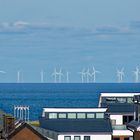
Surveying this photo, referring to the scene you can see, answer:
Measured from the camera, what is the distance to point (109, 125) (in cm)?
10112

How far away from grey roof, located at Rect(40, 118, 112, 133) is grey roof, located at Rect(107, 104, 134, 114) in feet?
59.2

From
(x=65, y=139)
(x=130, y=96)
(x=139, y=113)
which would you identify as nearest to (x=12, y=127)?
(x=139, y=113)

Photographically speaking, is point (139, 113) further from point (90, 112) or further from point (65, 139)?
point (90, 112)

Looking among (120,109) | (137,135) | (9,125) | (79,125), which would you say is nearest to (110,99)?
(120,109)

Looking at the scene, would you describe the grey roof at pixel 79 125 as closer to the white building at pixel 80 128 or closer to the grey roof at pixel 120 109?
the white building at pixel 80 128

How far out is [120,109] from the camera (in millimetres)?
121062

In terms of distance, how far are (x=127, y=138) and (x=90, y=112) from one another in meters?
5.56

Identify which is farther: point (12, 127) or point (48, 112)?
point (48, 112)

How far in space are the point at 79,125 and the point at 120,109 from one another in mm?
20868

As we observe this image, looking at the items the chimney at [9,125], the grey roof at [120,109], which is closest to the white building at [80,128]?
the chimney at [9,125]

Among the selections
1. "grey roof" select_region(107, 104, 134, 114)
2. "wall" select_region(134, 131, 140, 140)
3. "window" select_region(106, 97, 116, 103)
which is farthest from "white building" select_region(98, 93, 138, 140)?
"wall" select_region(134, 131, 140, 140)

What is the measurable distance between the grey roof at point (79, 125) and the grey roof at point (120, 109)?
18.0m

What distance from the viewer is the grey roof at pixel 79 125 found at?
3935 inches

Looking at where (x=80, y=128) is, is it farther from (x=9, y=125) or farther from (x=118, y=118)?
(x=118, y=118)
